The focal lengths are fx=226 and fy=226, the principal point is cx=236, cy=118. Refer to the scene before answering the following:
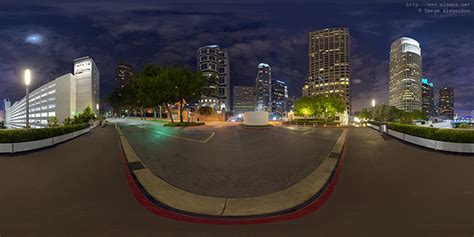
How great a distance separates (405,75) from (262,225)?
698 ft

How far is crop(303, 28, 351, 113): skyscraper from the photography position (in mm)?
171875

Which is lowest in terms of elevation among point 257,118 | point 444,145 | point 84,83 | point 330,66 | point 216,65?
point 444,145

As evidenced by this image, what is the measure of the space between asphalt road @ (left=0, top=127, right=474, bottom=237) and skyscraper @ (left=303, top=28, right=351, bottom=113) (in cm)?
17274

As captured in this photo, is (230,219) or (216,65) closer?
(230,219)

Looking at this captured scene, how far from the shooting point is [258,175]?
23.6 feet

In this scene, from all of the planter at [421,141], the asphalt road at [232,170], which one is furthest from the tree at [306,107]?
the asphalt road at [232,170]

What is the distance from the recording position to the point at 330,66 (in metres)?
183

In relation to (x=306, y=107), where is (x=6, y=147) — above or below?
below

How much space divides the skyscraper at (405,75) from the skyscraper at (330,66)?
39940mm

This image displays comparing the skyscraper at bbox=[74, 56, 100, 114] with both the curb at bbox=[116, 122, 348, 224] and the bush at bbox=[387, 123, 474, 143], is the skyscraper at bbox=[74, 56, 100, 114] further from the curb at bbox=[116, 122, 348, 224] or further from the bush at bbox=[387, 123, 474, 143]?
the bush at bbox=[387, 123, 474, 143]

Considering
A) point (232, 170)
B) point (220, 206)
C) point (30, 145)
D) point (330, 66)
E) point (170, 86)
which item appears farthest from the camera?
point (330, 66)

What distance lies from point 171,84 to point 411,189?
1302 inches

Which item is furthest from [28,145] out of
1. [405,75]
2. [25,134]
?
[405,75]

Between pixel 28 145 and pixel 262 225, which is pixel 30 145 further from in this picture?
pixel 262 225
